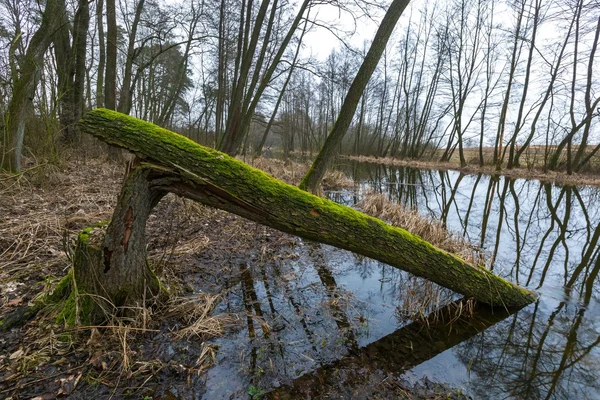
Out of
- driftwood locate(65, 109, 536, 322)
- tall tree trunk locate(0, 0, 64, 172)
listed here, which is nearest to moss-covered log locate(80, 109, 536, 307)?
driftwood locate(65, 109, 536, 322)

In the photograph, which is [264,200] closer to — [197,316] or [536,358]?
[197,316]

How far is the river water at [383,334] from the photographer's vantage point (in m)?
2.18

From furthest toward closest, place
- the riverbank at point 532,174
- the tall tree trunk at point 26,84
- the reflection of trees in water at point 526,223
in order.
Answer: the riverbank at point 532,174
the tall tree trunk at point 26,84
the reflection of trees in water at point 526,223

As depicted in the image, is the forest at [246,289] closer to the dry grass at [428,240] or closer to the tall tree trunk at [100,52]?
the dry grass at [428,240]

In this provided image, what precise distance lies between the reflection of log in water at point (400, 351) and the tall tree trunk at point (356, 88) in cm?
333

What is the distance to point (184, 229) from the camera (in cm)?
476

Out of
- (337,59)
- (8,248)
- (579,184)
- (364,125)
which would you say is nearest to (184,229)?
(8,248)

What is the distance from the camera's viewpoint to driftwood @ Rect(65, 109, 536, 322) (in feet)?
6.88

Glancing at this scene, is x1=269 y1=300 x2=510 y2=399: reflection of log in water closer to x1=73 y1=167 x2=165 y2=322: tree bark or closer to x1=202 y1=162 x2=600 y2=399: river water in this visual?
x1=202 y1=162 x2=600 y2=399: river water

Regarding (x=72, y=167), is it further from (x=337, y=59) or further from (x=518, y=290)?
(x=337, y=59)

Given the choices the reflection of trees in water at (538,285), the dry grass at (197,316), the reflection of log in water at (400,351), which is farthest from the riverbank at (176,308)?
the reflection of trees in water at (538,285)

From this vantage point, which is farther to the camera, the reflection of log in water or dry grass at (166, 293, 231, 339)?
dry grass at (166, 293, 231, 339)

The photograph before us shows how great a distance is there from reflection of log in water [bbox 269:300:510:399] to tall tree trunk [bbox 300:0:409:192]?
131 inches

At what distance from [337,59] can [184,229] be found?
2553 centimetres
